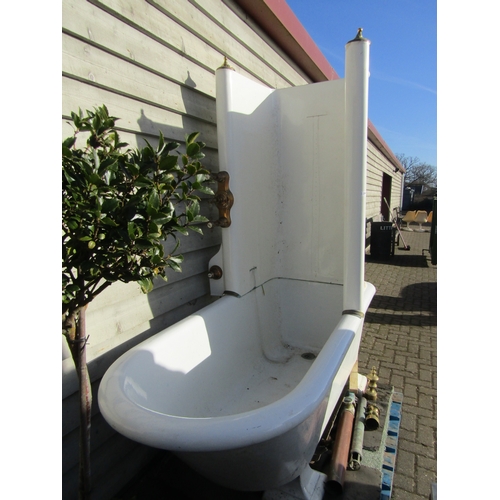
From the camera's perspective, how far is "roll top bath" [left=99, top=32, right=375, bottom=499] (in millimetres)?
1176

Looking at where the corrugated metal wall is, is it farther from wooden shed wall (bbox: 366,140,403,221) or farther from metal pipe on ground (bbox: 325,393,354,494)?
wooden shed wall (bbox: 366,140,403,221)

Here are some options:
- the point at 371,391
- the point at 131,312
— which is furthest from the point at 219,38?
the point at 371,391

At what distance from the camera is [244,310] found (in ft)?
7.64

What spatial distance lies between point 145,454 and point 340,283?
→ 1.60m

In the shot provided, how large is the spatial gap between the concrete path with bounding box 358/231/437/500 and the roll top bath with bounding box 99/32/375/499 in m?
0.55

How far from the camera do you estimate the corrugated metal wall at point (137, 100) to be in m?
1.44

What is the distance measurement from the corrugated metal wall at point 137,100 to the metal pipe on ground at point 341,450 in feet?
3.18

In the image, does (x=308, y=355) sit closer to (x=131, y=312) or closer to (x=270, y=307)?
(x=270, y=307)

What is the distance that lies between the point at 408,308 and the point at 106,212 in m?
4.26

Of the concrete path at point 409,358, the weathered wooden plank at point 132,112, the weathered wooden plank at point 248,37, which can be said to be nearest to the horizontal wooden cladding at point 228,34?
the weathered wooden plank at point 248,37

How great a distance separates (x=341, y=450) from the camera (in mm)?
1804

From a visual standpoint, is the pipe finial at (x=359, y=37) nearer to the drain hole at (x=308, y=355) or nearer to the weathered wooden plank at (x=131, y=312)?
the weathered wooden plank at (x=131, y=312)

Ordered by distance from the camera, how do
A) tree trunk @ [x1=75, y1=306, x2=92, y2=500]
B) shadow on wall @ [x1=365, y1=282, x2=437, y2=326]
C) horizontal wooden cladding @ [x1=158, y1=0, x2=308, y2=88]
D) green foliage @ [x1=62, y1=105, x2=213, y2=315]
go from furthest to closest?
1. shadow on wall @ [x1=365, y1=282, x2=437, y2=326]
2. horizontal wooden cladding @ [x1=158, y1=0, x2=308, y2=88]
3. tree trunk @ [x1=75, y1=306, x2=92, y2=500]
4. green foliage @ [x1=62, y1=105, x2=213, y2=315]

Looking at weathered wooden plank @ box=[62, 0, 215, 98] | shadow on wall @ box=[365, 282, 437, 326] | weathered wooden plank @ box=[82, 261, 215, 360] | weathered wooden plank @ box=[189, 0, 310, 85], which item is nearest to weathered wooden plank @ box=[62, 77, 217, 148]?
weathered wooden plank @ box=[62, 0, 215, 98]
